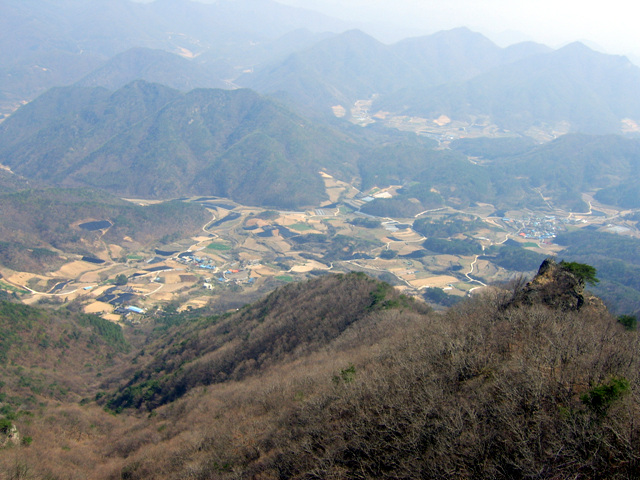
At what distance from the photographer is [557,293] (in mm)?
42281

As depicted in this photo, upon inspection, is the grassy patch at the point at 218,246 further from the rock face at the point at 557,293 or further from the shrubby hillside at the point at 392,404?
the rock face at the point at 557,293

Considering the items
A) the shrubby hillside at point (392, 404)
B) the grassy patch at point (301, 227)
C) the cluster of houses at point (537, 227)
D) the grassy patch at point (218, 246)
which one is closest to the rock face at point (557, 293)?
the shrubby hillside at point (392, 404)

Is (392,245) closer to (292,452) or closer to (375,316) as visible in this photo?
(375,316)

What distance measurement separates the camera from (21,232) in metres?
135

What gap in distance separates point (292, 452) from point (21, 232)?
13793 cm

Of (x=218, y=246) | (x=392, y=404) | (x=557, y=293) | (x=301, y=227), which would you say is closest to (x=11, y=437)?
(x=392, y=404)

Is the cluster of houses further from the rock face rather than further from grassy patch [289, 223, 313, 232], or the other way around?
the rock face

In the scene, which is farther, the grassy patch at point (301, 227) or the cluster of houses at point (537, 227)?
the grassy patch at point (301, 227)

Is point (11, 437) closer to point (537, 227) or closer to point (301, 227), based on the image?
point (301, 227)

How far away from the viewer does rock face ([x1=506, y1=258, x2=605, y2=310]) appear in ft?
136

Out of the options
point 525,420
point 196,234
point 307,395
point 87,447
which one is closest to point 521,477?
point 525,420

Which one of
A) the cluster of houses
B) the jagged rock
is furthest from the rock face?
the cluster of houses

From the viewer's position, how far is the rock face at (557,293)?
136 ft

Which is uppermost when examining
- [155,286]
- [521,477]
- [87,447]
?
[521,477]
